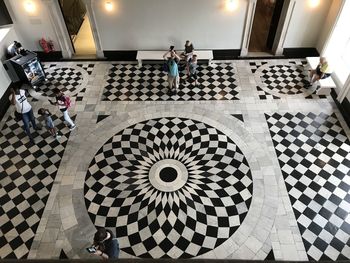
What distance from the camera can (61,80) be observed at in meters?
10.2

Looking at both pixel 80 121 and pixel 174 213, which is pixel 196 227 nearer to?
pixel 174 213

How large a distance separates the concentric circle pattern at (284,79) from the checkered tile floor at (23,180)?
6.44 m

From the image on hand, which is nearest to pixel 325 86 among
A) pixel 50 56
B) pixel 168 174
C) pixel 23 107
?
pixel 168 174

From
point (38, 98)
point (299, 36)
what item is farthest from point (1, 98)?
point (299, 36)

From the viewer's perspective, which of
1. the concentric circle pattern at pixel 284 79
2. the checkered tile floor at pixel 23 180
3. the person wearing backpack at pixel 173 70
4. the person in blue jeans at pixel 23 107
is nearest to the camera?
the checkered tile floor at pixel 23 180

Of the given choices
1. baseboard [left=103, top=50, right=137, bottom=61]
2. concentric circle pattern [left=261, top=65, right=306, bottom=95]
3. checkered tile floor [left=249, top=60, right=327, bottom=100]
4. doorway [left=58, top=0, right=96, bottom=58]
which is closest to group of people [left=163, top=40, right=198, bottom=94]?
baseboard [left=103, top=50, right=137, bottom=61]

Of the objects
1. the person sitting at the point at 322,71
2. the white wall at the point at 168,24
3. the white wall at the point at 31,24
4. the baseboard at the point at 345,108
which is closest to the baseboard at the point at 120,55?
the white wall at the point at 168,24

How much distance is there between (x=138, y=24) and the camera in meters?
10.1

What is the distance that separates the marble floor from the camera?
631 cm

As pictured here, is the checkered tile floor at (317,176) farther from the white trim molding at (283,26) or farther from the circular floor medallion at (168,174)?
the white trim molding at (283,26)

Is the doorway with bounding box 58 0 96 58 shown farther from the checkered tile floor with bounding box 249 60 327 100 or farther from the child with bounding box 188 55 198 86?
the checkered tile floor with bounding box 249 60 327 100

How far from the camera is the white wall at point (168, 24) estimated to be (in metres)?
9.67

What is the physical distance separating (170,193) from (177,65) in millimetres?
4347

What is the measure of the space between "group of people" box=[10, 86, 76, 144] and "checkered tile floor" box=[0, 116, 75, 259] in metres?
0.25
